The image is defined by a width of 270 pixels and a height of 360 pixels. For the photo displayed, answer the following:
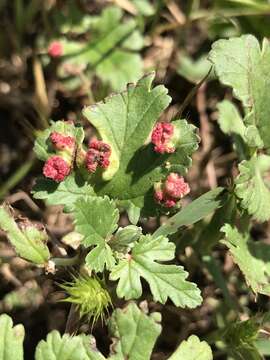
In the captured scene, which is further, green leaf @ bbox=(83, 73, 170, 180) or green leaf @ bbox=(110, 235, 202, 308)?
green leaf @ bbox=(83, 73, 170, 180)

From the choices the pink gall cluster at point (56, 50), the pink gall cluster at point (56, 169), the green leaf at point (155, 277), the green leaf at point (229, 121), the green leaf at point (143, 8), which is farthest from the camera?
the green leaf at point (143, 8)

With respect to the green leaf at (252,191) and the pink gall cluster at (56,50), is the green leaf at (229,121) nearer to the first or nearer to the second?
the green leaf at (252,191)

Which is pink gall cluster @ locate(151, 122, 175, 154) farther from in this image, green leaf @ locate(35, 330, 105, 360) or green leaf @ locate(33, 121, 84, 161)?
green leaf @ locate(35, 330, 105, 360)

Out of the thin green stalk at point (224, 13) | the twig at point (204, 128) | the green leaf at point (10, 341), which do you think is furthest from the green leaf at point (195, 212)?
the thin green stalk at point (224, 13)

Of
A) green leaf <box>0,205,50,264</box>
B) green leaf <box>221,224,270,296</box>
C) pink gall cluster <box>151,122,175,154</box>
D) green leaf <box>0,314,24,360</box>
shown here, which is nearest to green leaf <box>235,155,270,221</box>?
green leaf <box>221,224,270,296</box>


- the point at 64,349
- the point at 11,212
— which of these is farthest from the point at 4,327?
the point at 11,212

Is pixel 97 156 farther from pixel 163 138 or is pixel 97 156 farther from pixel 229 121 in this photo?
pixel 229 121
